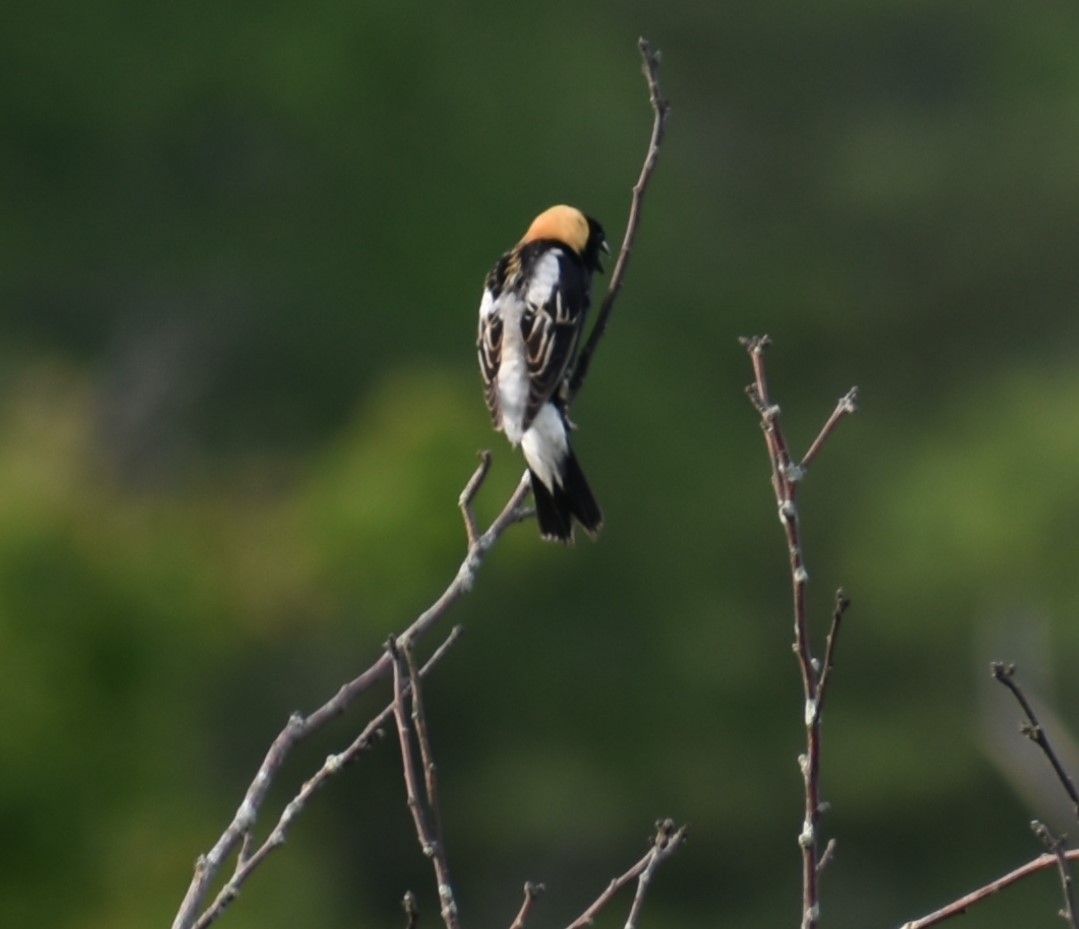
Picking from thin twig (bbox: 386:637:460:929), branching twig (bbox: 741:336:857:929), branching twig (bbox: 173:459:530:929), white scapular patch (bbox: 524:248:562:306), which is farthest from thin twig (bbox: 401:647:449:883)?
white scapular patch (bbox: 524:248:562:306)

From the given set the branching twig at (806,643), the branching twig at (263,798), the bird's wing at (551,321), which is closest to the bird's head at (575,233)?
the bird's wing at (551,321)

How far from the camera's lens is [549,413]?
342 centimetres

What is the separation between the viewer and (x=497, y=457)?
11.5 metres

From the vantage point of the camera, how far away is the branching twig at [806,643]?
181 cm

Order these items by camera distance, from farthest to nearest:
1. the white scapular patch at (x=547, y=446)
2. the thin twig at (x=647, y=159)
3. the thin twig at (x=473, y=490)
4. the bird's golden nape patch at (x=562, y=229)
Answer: the bird's golden nape patch at (x=562, y=229) → the white scapular patch at (x=547, y=446) → the thin twig at (x=647, y=159) → the thin twig at (x=473, y=490)

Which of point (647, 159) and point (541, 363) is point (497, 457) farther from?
point (647, 159)

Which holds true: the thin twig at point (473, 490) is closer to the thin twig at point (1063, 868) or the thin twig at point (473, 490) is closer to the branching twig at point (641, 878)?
the branching twig at point (641, 878)

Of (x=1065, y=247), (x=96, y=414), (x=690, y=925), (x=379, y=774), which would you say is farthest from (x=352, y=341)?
(x=1065, y=247)

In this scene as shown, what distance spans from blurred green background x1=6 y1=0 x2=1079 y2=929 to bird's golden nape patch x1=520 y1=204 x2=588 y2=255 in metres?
5.21

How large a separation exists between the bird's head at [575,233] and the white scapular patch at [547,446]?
0.61m

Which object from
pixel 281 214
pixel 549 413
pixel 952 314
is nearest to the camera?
pixel 549 413

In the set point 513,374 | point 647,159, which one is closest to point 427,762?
point 647,159

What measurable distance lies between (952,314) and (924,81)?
2.03 meters

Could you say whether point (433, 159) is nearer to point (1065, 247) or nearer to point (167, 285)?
point (167, 285)
